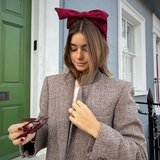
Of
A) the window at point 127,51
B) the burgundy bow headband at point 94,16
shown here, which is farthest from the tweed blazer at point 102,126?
the window at point 127,51

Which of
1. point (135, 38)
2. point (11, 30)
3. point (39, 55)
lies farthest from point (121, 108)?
point (135, 38)

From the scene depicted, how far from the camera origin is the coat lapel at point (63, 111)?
2.12 feet

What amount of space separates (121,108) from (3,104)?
4.01ft

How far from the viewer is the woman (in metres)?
0.57

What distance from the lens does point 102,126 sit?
22.5 inches

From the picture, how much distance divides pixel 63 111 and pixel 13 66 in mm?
1064

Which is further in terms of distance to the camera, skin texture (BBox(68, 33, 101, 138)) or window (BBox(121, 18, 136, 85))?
window (BBox(121, 18, 136, 85))

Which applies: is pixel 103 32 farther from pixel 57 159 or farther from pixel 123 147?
pixel 57 159

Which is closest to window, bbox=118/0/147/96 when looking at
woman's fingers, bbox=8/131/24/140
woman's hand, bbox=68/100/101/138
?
woman's hand, bbox=68/100/101/138

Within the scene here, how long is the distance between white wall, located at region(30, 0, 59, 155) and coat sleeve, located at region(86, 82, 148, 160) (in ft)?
3.37

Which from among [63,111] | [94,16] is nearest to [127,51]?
[94,16]

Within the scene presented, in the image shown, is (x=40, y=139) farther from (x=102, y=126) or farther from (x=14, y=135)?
(x=102, y=126)

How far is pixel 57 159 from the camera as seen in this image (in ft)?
2.22

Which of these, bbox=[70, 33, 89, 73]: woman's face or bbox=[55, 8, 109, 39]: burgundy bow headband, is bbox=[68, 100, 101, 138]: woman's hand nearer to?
bbox=[70, 33, 89, 73]: woman's face
